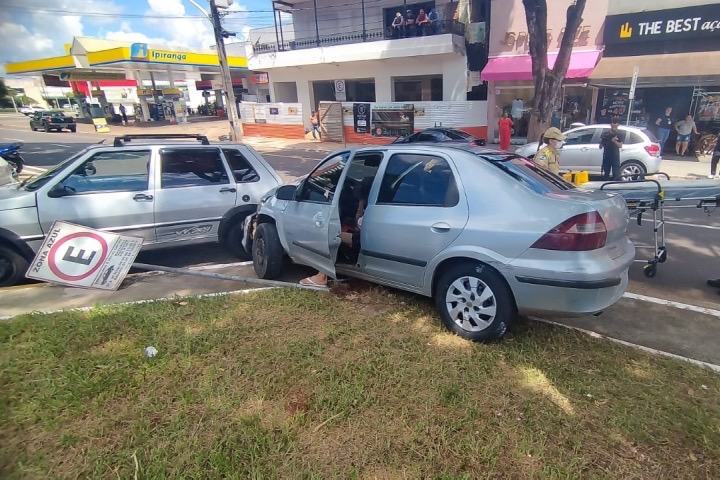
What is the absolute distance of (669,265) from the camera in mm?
5289

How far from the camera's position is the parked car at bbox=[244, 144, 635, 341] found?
2.94 metres

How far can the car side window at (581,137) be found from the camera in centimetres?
1084

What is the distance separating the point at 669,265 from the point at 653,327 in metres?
2.14

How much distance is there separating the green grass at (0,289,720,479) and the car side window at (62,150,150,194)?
1840 millimetres

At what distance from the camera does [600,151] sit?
10578 mm

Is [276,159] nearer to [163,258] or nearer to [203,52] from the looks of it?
[163,258]

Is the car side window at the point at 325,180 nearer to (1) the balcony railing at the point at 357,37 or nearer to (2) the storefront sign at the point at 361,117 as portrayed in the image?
(2) the storefront sign at the point at 361,117

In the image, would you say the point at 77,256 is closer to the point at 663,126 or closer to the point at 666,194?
the point at 666,194

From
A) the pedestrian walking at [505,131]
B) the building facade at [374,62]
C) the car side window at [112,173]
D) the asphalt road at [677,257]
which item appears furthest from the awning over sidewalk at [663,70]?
the car side window at [112,173]

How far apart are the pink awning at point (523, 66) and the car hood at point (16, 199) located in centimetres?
1678

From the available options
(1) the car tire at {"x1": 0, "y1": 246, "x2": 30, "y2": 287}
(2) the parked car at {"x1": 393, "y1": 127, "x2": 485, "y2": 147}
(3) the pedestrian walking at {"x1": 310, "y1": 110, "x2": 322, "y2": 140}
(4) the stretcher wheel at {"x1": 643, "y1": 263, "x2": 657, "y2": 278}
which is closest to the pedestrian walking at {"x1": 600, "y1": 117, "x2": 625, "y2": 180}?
(2) the parked car at {"x1": 393, "y1": 127, "x2": 485, "y2": 147}

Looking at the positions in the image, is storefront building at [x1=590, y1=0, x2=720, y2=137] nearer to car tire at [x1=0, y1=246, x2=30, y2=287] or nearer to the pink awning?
the pink awning

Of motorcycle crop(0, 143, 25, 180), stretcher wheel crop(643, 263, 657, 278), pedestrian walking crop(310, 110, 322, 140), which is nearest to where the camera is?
stretcher wheel crop(643, 263, 657, 278)

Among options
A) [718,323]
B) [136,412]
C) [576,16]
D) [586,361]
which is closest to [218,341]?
[136,412]
